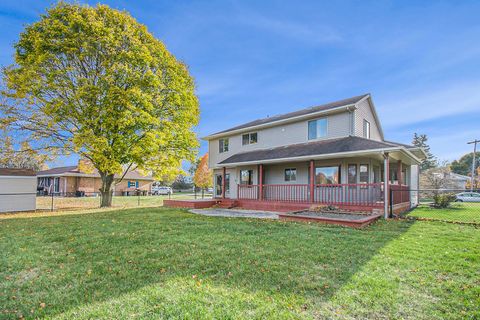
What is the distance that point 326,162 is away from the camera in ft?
44.5

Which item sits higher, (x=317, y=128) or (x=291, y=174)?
(x=317, y=128)

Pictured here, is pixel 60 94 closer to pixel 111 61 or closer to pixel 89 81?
pixel 89 81

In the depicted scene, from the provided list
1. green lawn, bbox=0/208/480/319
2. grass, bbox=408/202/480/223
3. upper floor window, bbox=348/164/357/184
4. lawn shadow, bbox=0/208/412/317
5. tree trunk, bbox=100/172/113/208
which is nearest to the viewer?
green lawn, bbox=0/208/480/319

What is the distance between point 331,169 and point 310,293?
1101 centimetres

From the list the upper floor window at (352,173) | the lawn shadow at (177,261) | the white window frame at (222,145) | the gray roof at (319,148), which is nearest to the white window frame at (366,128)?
the gray roof at (319,148)

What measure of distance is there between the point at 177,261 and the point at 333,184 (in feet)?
30.3

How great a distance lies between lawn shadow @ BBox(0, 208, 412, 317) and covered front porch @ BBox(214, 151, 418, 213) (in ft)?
11.7

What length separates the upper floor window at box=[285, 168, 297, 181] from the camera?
15.1 meters

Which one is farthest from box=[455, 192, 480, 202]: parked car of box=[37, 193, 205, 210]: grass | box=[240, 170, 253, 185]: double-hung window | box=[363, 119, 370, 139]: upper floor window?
box=[37, 193, 205, 210]: grass

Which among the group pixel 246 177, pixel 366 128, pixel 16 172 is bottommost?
pixel 246 177

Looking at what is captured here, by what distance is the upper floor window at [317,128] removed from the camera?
14484mm

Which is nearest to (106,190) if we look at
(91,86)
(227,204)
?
(91,86)

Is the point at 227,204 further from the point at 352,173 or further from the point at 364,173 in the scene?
the point at 364,173

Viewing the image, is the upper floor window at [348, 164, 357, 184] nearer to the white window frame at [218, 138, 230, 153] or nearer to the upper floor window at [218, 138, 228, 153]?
the white window frame at [218, 138, 230, 153]
